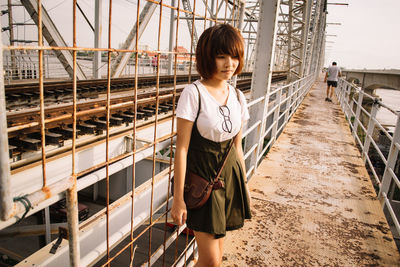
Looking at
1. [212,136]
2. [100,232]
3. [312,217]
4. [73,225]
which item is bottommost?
[312,217]

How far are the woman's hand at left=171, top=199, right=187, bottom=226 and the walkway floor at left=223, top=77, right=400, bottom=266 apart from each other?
47.2 inches

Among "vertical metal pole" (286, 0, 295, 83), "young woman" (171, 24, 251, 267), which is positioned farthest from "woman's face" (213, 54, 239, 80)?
"vertical metal pole" (286, 0, 295, 83)

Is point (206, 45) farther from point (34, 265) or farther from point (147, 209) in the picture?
point (34, 265)

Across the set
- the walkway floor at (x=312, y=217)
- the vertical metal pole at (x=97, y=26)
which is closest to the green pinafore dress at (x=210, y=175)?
the walkway floor at (x=312, y=217)

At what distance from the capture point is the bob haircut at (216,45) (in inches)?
60.2

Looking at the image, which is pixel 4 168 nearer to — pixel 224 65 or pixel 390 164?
pixel 224 65

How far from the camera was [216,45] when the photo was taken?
5.04 ft

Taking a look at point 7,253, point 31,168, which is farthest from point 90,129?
point 7,253

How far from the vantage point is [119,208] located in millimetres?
1564

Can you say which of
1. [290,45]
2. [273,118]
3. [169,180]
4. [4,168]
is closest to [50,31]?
[273,118]

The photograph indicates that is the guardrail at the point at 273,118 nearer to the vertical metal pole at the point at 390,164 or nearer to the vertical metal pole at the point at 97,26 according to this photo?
the vertical metal pole at the point at 390,164

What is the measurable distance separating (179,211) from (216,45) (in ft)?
2.93

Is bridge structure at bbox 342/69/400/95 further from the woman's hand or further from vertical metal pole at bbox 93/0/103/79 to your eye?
the woman's hand

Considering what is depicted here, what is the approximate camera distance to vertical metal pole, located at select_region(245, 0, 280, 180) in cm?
404
